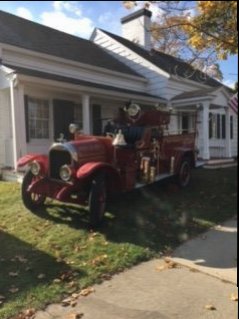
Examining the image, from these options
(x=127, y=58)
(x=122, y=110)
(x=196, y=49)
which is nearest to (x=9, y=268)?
(x=196, y=49)

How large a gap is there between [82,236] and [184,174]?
4.80 m

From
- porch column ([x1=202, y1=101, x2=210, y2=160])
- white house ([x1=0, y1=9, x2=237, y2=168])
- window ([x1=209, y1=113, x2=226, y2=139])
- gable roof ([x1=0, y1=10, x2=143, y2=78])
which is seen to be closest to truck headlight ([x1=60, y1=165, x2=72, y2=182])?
white house ([x1=0, y1=9, x2=237, y2=168])

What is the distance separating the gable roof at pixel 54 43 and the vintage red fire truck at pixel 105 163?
4491 millimetres

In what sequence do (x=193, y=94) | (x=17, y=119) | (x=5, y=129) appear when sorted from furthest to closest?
(x=193, y=94), (x=5, y=129), (x=17, y=119)

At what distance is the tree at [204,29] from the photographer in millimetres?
5273

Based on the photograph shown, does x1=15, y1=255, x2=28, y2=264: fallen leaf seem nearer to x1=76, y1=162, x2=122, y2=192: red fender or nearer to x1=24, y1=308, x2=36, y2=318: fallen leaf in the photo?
x1=24, y1=308, x2=36, y2=318: fallen leaf

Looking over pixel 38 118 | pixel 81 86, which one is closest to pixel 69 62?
pixel 81 86

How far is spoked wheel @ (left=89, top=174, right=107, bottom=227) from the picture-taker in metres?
7.47

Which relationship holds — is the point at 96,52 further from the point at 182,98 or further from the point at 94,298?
the point at 94,298

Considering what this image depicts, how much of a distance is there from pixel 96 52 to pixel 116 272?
558 inches

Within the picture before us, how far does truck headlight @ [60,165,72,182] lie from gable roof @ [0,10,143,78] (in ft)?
17.7

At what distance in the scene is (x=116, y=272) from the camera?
5.91 metres

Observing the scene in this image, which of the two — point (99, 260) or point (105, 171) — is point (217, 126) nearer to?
point (105, 171)

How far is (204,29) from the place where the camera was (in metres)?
5.53
